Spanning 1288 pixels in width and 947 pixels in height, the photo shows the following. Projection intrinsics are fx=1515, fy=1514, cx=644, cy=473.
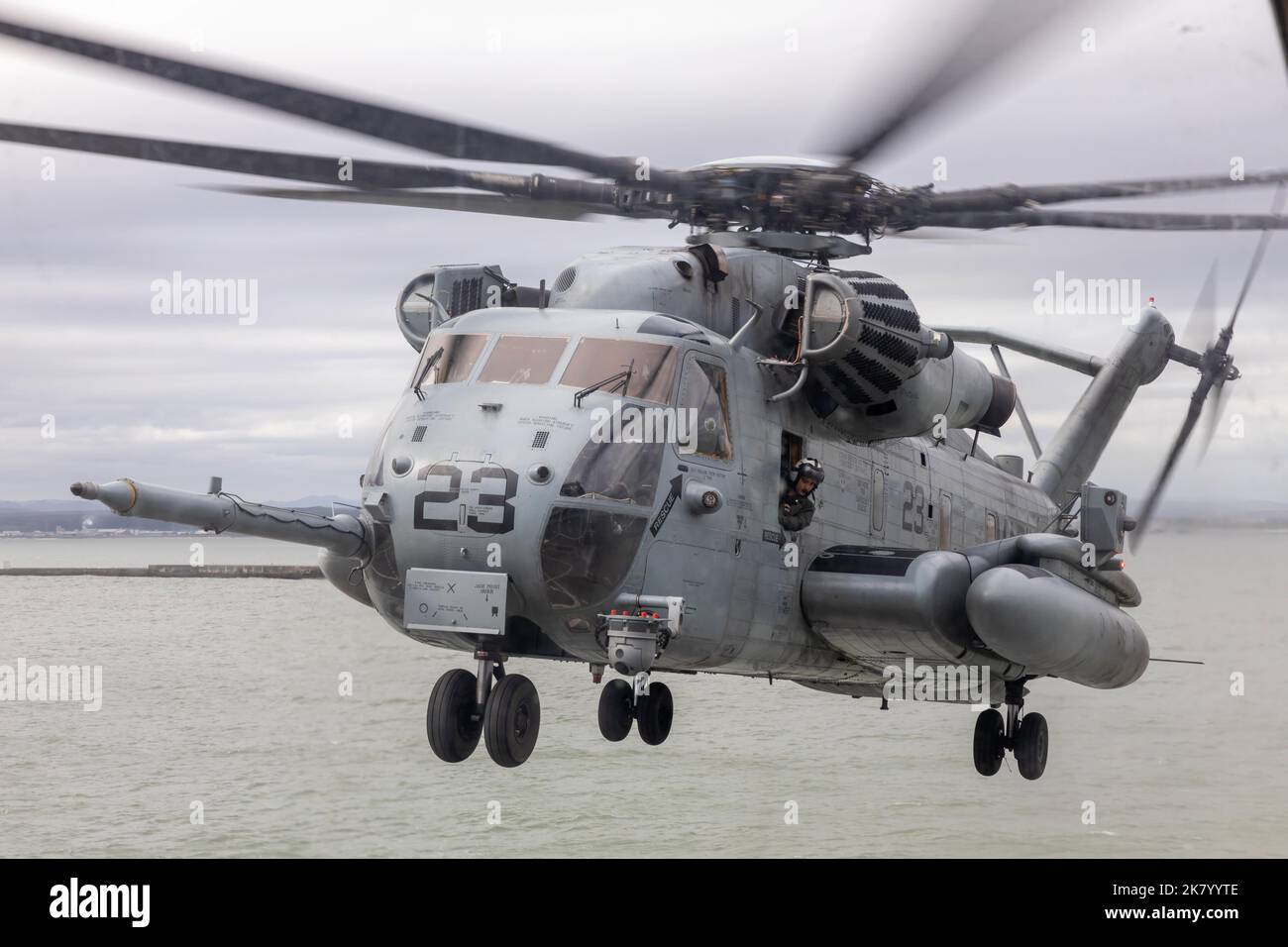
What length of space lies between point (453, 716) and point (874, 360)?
14.7 ft

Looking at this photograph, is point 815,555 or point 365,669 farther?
point 365,669

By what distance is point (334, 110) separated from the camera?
786cm

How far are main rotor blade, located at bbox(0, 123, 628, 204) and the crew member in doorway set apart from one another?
2766 mm

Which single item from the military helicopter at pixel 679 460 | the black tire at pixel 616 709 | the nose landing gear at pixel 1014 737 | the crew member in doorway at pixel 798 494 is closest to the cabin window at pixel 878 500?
the military helicopter at pixel 679 460

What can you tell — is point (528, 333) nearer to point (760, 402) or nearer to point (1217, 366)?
point (760, 402)

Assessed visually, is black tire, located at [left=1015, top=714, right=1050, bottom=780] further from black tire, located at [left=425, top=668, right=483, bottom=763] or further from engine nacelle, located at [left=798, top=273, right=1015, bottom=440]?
black tire, located at [left=425, top=668, right=483, bottom=763]

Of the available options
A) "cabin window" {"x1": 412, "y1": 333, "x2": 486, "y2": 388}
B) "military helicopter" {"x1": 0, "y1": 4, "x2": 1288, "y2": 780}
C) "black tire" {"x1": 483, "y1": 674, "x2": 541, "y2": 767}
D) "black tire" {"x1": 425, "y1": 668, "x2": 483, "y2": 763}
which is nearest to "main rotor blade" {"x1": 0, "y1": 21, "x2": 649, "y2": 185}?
"military helicopter" {"x1": 0, "y1": 4, "x2": 1288, "y2": 780}

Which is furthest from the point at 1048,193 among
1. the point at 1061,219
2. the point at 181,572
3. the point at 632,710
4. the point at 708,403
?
the point at 181,572

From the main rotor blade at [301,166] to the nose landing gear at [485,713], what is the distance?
3477mm

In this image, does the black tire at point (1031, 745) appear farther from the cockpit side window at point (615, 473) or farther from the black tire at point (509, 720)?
the black tire at point (509, 720)

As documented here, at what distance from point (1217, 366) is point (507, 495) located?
11.2m

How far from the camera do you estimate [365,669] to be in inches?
2180
